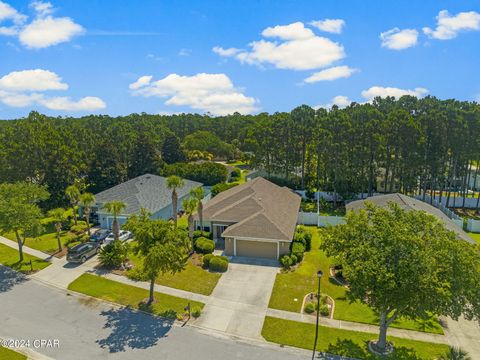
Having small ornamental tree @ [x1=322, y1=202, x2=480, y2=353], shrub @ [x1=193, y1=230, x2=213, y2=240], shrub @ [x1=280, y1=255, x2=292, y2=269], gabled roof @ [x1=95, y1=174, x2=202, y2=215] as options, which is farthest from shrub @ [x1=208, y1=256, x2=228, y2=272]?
gabled roof @ [x1=95, y1=174, x2=202, y2=215]

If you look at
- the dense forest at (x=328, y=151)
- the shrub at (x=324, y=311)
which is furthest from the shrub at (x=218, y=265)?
the dense forest at (x=328, y=151)

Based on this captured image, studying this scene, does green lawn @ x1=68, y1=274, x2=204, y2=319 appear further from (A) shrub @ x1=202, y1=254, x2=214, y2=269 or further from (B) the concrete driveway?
(A) shrub @ x1=202, y1=254, x2=214, y2=269

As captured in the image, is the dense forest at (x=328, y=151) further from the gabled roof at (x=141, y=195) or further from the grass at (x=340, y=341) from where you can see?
the grass at (x=340, y=341)

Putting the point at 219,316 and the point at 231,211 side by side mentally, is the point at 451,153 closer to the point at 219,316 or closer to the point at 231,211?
the point at 231,211

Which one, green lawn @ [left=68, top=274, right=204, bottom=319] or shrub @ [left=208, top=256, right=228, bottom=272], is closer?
green lawn @ [left=68, top=274, right=204, bottom=319]

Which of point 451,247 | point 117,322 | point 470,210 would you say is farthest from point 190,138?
point 451,247

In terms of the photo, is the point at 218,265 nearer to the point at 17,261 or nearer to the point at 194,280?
the point at 194,280
